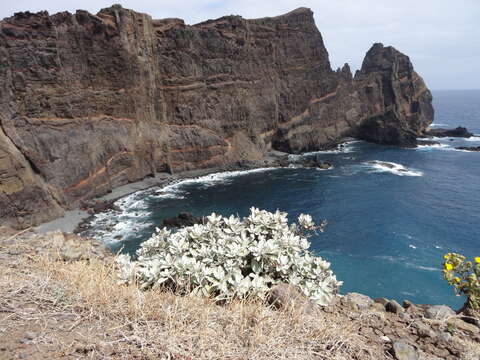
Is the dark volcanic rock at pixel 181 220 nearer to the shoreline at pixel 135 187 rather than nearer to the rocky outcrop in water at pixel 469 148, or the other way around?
the shoreline at pixel 135 187

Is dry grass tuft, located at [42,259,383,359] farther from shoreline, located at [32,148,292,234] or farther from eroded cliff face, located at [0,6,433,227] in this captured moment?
eroded cliff face, located at [0,6,433,227]

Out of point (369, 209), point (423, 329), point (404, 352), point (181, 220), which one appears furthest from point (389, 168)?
point (404, 352)

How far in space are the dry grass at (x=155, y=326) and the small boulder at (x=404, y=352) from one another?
8.1 inches

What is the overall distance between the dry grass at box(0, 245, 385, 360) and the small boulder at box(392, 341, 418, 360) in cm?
20

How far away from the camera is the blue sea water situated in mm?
24234

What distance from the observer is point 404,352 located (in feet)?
15.0

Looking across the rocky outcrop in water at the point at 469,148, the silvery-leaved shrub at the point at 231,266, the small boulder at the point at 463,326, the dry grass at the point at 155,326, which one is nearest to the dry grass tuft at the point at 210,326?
the dry grass at the point at 155,326

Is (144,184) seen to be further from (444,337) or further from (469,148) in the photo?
(469,148)

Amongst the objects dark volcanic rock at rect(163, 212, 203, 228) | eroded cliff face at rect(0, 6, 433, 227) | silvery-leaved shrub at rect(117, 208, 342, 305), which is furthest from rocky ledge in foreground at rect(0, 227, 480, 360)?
eroded cliff face at rect(0, 6, 433, 227)

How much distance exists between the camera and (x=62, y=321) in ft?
14.0

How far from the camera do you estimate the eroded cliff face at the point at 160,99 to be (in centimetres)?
3052

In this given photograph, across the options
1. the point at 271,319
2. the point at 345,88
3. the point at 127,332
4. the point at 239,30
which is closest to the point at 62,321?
the point at 127,332

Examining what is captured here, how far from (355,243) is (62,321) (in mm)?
27213

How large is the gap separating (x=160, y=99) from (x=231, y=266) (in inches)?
1747
